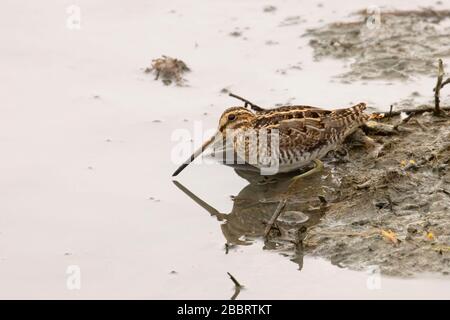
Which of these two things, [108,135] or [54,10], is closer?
[108,135]

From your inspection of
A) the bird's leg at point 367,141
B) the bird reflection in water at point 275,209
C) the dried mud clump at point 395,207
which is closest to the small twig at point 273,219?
the bird reflection in water at point 275,209

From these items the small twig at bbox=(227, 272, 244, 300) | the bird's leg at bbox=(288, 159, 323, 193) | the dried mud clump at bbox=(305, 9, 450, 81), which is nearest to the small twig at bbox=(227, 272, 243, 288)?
the small twig at bbox=(227, 272, 244, 300)

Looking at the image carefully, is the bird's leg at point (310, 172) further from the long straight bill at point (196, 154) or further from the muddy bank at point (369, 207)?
the long straight bill at point (196, 154)

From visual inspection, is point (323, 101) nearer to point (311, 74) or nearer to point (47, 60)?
point (311, 74)

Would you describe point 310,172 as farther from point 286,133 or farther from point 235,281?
point 235,281

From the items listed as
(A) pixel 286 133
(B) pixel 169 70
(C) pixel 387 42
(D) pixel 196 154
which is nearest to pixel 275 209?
(A) pixel 286 133

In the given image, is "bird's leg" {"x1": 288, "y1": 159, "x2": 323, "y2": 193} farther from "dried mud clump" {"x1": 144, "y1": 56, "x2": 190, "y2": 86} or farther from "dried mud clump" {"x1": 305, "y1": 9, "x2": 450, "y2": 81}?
"dried mud clump" {"x1": 144, "y1": 56, "x2": 190, "y2": 86}

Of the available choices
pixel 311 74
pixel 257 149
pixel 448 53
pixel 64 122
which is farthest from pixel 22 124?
pixel 448 53
